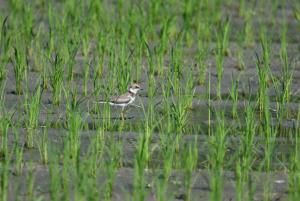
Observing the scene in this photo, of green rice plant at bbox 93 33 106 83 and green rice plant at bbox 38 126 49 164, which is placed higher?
green rice plant at bbox 38 126 49 164

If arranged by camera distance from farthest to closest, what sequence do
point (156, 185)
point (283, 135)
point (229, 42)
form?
point (229, 42), point (283, 135), point (156, 185)

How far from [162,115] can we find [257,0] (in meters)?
4.90

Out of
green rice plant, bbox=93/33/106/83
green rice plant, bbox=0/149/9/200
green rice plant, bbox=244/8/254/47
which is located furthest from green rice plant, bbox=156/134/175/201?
green rice plant, bbox=244/8/254/47

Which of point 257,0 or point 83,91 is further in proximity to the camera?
point 257,0

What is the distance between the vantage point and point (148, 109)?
6.79 meters

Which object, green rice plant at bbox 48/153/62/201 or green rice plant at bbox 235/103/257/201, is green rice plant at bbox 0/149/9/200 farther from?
green rice plant at bbox 235/103/257/201

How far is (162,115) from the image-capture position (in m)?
7.08

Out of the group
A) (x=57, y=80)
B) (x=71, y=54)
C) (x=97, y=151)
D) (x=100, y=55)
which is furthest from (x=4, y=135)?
(x=100, y=55)

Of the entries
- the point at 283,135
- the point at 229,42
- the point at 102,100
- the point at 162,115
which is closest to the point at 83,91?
the point at 102,100

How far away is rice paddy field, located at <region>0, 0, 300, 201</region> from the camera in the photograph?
552 cm

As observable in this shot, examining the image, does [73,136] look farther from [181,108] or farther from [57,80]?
[57,80]

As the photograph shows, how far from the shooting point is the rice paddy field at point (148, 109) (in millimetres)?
5516

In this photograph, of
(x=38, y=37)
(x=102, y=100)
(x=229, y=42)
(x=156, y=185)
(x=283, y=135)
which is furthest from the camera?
(x=229, y=42)

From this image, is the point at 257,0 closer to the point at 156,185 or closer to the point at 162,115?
the point at 162,115
